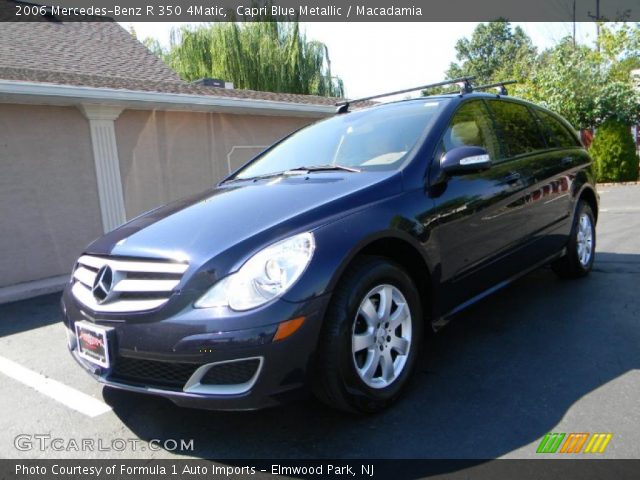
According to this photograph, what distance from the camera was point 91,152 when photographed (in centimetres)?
726

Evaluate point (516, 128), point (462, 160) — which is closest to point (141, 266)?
point (462, 160)

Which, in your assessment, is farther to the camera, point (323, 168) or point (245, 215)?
point (323, 168)

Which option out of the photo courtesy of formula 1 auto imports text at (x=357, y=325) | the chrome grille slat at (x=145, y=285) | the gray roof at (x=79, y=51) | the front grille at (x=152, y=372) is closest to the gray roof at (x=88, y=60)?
the gray roof at (x=79, y=51)

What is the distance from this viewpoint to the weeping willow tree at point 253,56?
17.5 metres

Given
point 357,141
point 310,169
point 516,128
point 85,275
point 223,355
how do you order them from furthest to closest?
point 516,128 < point 357,141 < point 310,169 < point 85,275 < point 223,355

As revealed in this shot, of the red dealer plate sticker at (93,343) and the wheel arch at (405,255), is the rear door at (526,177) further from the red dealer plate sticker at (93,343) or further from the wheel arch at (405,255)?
the red dealer plate sticker at (93,343)

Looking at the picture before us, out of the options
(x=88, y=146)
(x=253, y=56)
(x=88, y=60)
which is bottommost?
(x=88, y=146)

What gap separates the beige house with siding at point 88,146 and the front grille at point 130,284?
13.7ft

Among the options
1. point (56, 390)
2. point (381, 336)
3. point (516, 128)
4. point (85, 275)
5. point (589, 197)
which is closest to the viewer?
point (381, 336)

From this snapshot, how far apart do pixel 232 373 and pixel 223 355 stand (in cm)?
9

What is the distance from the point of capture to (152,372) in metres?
2.24

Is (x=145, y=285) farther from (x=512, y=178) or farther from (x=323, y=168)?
(x=512, y=178)

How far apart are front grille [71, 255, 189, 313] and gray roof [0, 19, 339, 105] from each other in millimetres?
4817

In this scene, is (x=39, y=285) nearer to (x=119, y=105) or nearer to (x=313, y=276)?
(x=119, y=105)
